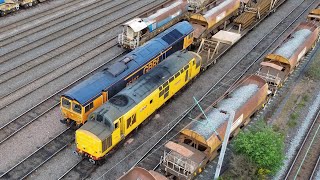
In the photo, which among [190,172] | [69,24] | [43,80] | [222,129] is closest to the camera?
[190,172]

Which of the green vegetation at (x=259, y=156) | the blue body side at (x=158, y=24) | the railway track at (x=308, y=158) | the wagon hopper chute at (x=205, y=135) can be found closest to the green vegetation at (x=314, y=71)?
the railway track at (x=308, y=158)

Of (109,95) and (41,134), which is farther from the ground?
(109,95)

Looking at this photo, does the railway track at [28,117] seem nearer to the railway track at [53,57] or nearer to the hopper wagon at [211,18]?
the railway track at [53,57]

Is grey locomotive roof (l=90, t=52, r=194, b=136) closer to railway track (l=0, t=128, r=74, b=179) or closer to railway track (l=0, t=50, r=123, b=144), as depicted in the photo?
railway track (l=0, t=128, r=74, b=179)

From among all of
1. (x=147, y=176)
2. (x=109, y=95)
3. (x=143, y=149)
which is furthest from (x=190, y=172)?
(x=109, y=95)

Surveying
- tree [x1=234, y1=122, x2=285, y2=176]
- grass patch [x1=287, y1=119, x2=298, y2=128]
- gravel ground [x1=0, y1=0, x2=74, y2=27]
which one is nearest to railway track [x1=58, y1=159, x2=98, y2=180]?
tree [x1=234, y1=122, x2=285, y2=176]

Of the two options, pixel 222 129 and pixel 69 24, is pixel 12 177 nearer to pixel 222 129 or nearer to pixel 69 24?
pixel 222 129
